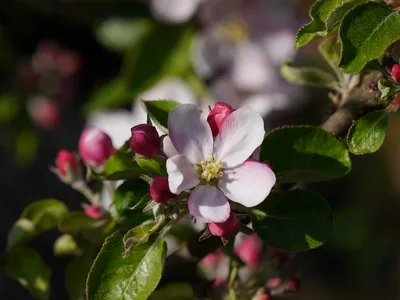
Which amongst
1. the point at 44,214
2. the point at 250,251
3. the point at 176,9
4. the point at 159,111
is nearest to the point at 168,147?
the point at 159,111

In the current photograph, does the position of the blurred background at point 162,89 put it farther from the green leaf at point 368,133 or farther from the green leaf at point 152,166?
the green leaf at point 152,166

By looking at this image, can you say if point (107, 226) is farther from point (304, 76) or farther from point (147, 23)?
Result: point (147, 23)

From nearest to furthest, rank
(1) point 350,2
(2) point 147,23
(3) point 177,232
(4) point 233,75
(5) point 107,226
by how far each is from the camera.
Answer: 1. (1) point 350,2
2. (5) point 107,226
3. (3) point 177,232
4. (4) point 233,75
5. (2) point 147,23

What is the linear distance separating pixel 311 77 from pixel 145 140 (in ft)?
1.02

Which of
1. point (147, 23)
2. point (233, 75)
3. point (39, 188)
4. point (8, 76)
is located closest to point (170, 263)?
point (233, 75)

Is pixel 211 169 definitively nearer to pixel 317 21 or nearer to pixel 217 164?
pixel 217 164

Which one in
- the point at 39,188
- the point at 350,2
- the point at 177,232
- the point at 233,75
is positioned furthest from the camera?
the point at 39,188

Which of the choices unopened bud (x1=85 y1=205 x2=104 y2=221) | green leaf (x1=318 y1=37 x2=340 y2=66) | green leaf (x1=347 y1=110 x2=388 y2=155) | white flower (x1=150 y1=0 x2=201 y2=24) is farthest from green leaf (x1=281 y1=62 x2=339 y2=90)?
white flower (x1=150 y1=0 x2=201 y2=24)

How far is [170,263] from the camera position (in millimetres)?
1059

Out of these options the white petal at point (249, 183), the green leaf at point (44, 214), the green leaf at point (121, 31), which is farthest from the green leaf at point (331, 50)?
the green leaf at point (121, 31)

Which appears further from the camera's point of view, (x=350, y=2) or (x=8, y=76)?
(x=8, y=76)

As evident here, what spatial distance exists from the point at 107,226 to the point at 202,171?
8.0 inches

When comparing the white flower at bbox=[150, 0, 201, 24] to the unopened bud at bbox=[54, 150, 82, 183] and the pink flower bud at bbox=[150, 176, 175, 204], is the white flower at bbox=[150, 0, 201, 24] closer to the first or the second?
the unopened bud at bbox=[54, 150, 82, 183]

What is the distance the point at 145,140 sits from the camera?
2.72ft
